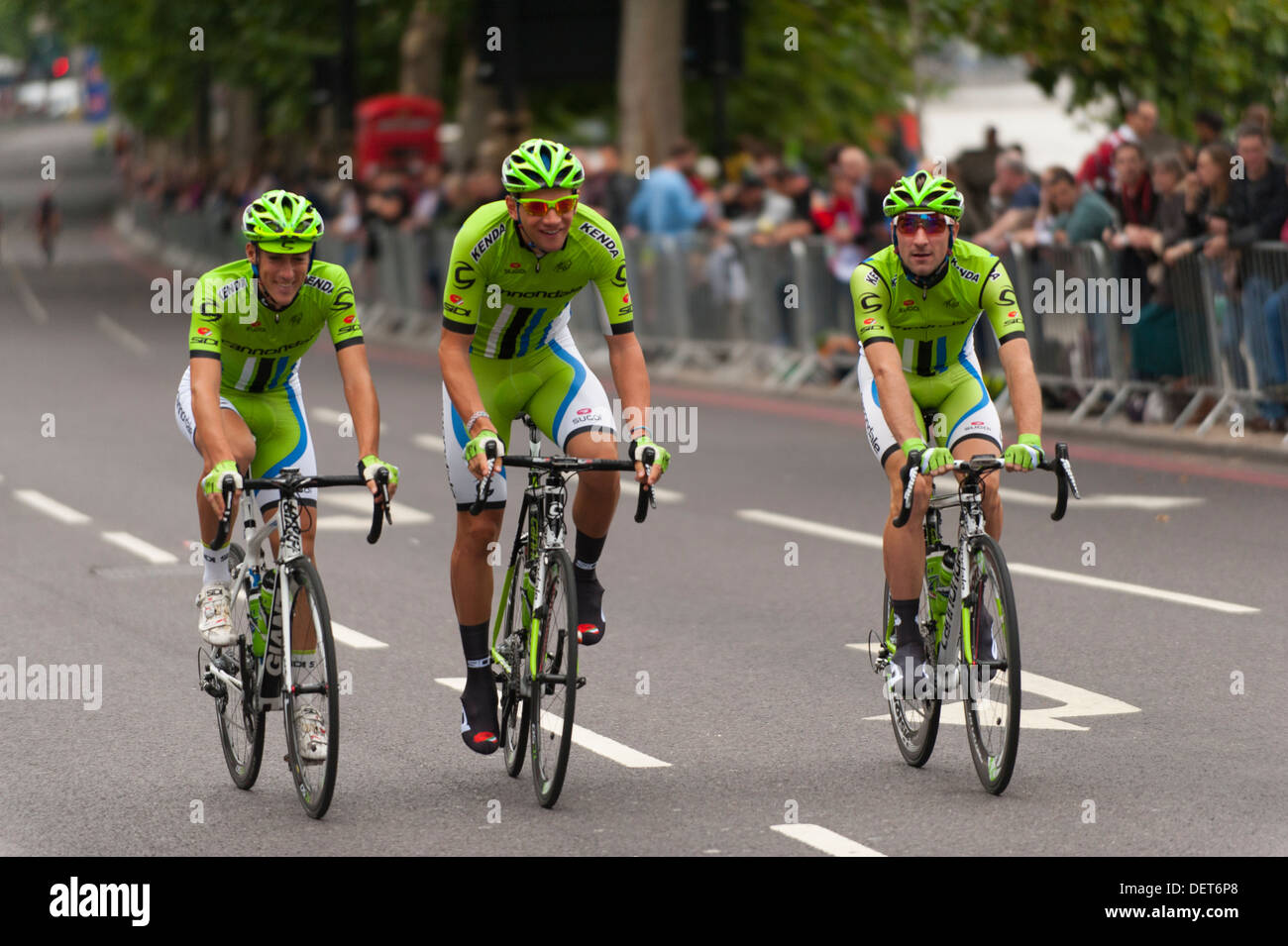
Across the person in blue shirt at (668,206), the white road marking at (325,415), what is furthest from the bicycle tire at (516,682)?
the person in blue shirt at (668,206)

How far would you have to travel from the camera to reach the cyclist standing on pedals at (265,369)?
727 cm

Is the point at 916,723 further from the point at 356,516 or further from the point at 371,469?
the point at 356,516

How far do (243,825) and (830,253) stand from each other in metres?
13.2

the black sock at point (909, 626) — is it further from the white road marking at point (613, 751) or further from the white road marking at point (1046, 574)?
the white road marking at point (1046, 574)

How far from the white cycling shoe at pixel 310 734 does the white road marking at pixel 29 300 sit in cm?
2734

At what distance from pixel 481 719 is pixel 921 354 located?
194 centimetres

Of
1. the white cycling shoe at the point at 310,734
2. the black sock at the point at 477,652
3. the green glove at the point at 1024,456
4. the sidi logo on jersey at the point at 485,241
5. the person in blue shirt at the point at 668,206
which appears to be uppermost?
the person in blue shirt at the point at 668,206

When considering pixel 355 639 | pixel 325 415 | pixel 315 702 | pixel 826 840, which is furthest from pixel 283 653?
pixel 325 415

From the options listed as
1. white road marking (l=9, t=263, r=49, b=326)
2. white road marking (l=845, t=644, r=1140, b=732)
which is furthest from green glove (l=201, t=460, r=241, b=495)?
white road marking (l=9, t=263, r=49, b=326)

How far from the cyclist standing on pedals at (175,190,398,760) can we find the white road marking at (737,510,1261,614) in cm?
461

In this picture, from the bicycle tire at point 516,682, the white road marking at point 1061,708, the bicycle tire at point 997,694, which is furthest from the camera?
the white road marking at point 1061,708

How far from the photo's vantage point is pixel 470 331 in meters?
7.56

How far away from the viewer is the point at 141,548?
1309cm
